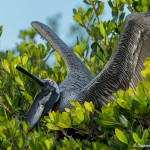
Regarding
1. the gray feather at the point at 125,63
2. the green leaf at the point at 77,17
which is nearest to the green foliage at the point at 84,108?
the green leaf at the point at 77,17

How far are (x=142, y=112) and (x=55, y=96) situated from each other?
1744mm

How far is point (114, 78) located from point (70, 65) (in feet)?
4.80

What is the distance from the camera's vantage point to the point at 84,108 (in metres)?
2.99

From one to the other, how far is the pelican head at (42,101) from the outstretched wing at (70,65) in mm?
367

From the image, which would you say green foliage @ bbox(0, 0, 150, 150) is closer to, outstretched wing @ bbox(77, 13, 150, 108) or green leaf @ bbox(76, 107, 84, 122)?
green leaf @ bbox(76, 107, 84, 122)

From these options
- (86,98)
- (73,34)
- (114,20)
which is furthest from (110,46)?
(73,34)

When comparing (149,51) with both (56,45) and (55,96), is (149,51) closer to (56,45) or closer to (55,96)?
(55,96)

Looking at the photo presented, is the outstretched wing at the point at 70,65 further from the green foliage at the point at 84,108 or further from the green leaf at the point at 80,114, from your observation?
the green leaf at the point at 80,114

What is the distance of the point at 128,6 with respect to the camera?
4203 mm

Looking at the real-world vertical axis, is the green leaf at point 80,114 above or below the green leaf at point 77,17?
below

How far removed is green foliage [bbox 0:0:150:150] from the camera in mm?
2492

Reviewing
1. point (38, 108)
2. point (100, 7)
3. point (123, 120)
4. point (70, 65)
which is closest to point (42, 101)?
point (38, 108)

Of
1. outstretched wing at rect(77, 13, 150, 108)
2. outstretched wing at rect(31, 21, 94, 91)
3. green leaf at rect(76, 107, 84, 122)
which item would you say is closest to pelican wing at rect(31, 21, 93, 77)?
outstretched wing at rect(31, 21, 94, 91)

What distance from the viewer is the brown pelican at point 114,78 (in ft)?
10.8
